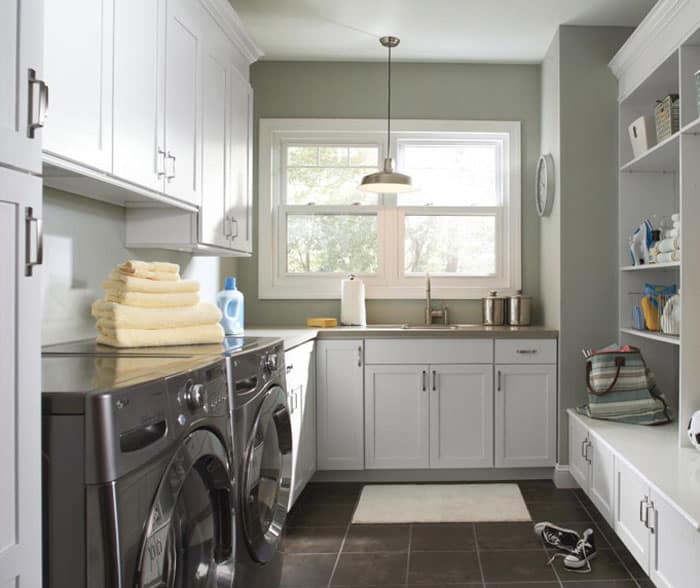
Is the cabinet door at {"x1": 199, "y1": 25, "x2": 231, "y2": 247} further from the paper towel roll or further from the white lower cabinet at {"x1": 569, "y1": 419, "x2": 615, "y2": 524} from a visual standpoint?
the white lower cabinet at {"x1": 569, "y1": 419, "x2": 615, "y2": 524}

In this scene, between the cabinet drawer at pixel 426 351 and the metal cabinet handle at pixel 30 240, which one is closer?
the metal cabinet handle at pixel 30 240

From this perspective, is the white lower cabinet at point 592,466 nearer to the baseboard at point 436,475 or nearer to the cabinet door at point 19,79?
the baseboard at point 436,475

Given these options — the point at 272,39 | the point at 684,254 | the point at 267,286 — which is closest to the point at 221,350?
the point at 684,254

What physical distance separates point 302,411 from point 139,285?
1408mm

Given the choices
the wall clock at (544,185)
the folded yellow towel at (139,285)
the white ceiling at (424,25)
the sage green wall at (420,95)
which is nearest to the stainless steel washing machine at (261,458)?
the folded yellow towel at (139,285)

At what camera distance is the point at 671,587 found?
1.96 meters

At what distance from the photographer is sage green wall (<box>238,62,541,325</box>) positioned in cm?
403

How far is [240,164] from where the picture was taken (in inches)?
124

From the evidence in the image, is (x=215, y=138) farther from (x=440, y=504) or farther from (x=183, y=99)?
(x=440, y=504)

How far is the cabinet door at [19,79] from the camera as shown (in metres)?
0.93

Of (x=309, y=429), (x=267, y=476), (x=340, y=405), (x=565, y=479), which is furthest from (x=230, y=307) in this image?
(x=565, y=479)

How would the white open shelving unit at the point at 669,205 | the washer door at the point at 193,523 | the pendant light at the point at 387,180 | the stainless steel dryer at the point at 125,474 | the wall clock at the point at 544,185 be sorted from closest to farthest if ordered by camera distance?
1. the stainless steel dryer at the point at 125,474
2. the washer door at the point at 193,523
3. the white open shelving unit at the point at 669,205
4. the pendant light at the point at 387,180
5. the wall clock at the point at 544,185

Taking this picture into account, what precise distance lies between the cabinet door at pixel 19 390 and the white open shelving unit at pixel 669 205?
2.40m

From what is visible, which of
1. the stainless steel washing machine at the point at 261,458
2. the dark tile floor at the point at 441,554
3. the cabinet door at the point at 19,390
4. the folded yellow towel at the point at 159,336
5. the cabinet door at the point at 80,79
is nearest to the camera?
the cabinet door at the point at 19,390
